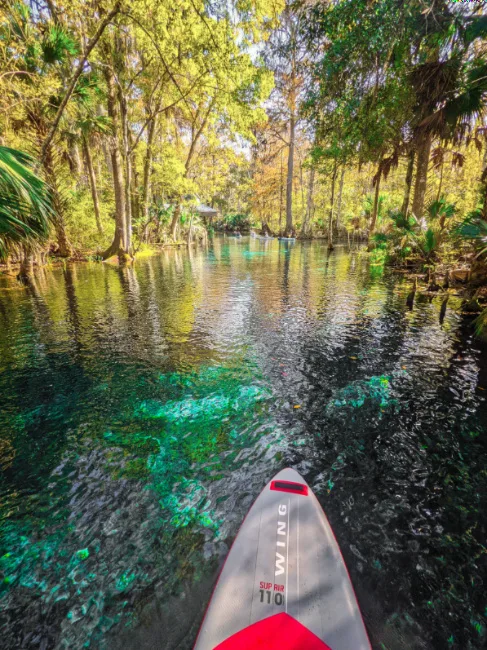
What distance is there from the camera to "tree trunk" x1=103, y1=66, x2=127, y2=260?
12609 mm

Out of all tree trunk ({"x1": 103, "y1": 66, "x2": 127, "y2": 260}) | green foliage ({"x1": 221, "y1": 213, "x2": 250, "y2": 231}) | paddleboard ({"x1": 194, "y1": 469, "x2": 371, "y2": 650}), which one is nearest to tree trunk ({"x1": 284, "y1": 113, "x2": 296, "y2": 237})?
tree trunk ({"x1": 103, "y1": 66, "x2": 127, "y2": 260})

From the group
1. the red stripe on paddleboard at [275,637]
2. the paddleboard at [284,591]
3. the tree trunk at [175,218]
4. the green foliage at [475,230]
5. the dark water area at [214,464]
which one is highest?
the tree trunk at [175,218]

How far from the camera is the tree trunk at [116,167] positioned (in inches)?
496

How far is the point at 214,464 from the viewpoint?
277 cm

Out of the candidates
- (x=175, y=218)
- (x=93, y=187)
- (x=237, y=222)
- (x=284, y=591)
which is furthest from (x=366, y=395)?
(x=237, y=222)

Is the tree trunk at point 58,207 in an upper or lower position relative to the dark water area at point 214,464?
upper

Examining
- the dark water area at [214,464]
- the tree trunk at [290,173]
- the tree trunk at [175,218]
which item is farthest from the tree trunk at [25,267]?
the tree trunk at [290,173]

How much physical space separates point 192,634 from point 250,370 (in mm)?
3090

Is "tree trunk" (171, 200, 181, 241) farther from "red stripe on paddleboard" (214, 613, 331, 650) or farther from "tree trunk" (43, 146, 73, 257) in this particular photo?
"red stripe on paddleboard" (214, 613, 331, 650)

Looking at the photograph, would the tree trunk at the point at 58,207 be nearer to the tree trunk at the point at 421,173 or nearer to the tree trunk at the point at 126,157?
the tree trunk at the point at 126,157

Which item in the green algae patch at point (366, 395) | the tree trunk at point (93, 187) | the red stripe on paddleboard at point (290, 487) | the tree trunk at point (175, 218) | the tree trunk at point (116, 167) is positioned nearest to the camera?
the red stripe on paddleboard at point (290, 487)

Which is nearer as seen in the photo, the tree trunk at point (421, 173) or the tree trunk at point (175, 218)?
the tree trunk at point (421, 173)

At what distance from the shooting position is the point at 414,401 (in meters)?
3.66

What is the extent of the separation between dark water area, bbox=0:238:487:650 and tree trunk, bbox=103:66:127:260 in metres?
9.98
